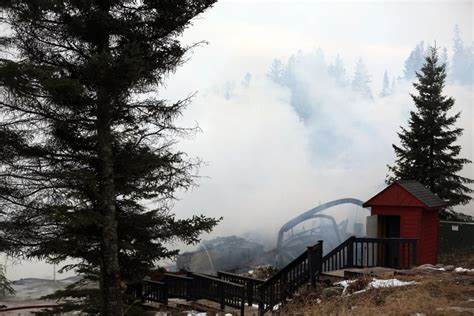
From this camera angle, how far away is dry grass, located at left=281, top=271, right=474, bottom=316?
25.8 ft

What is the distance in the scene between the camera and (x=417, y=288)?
9914 mm

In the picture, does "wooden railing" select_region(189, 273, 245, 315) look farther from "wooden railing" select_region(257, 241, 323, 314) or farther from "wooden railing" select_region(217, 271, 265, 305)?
"wooden railing" select_region(257, 241, 323, 314)

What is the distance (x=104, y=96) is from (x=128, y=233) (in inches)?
144

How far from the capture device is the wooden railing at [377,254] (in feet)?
47.5

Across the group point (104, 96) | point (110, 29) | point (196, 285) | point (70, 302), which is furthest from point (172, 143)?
point (196, 285)

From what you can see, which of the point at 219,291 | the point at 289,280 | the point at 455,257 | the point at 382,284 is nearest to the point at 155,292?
the point at 219,291

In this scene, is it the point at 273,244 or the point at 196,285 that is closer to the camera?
the point at 196,285

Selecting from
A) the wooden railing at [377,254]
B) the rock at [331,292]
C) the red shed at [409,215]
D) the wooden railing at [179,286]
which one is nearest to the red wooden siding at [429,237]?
the red shed at [409,215]

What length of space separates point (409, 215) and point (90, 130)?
1196 cm

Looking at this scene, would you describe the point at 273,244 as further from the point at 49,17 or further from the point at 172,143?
the point at 49,17

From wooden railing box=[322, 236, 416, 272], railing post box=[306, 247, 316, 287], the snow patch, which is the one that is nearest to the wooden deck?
railing post box=[306, 247, 316, 287]

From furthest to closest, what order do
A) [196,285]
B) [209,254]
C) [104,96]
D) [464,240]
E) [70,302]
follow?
[209,254], [464,240], [196,285], [70,302], [104,96]

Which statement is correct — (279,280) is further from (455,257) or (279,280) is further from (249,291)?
(455,257)

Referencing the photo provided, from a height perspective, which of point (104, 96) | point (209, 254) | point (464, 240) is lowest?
point (209, 254)
